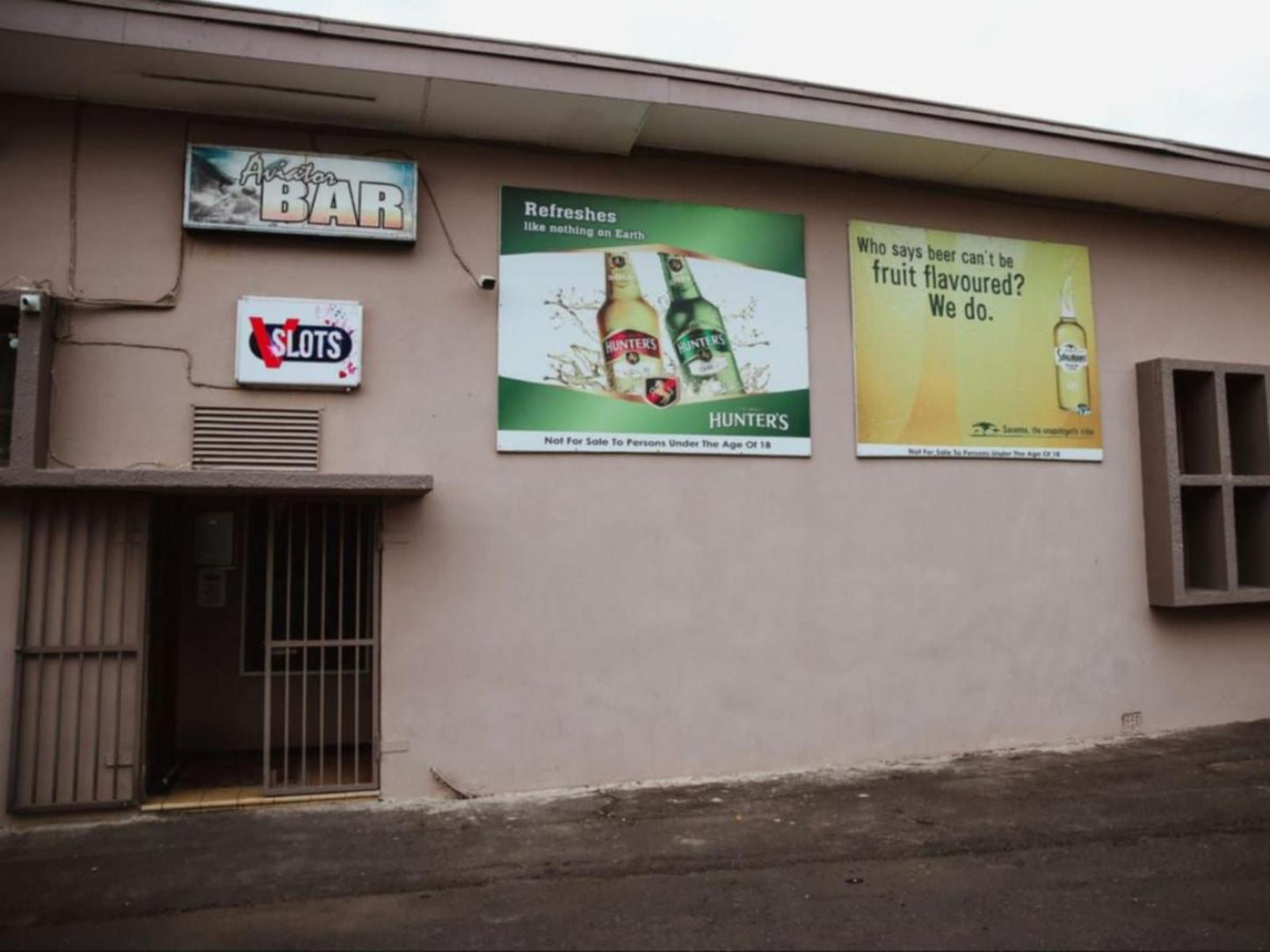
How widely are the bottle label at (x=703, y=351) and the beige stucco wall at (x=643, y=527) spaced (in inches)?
27.6

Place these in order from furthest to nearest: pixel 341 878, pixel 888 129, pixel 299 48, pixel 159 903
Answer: pixel 888 129 < pixel 299 48 < pixel 341 878 < pixel 159 903

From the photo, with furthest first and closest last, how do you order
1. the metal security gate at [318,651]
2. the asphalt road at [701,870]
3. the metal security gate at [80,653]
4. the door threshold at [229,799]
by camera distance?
the metal security gate at [318,651]
the door threshold at [229,799]
the metal security gate at [80,653]
the asphalt road at [701,870]

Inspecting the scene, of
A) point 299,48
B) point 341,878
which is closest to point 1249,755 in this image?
point 341,878

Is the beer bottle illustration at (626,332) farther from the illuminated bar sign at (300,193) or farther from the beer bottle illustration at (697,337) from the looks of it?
the illuminated bar sign at (300,193)

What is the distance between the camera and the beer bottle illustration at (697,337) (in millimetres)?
7148

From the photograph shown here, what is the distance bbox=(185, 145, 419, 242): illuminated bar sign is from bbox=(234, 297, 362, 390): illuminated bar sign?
→ 0.53 meters

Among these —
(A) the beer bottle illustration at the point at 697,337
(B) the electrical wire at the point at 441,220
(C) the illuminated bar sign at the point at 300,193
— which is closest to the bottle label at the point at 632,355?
(A) the beer bottle illustration at the point at 697,337

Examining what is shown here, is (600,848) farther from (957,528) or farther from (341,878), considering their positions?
(957,528)

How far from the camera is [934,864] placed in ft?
16.7

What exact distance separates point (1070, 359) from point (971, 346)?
3.23 feet

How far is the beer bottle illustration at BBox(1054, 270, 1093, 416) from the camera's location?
26.5 ft

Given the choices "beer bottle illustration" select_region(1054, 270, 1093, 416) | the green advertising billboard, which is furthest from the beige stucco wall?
"beer bottle illustration" select_region(1054, 270, 1093, 416)

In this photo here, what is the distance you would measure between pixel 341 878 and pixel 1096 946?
12.0 ft

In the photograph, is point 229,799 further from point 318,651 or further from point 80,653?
point 318,651
